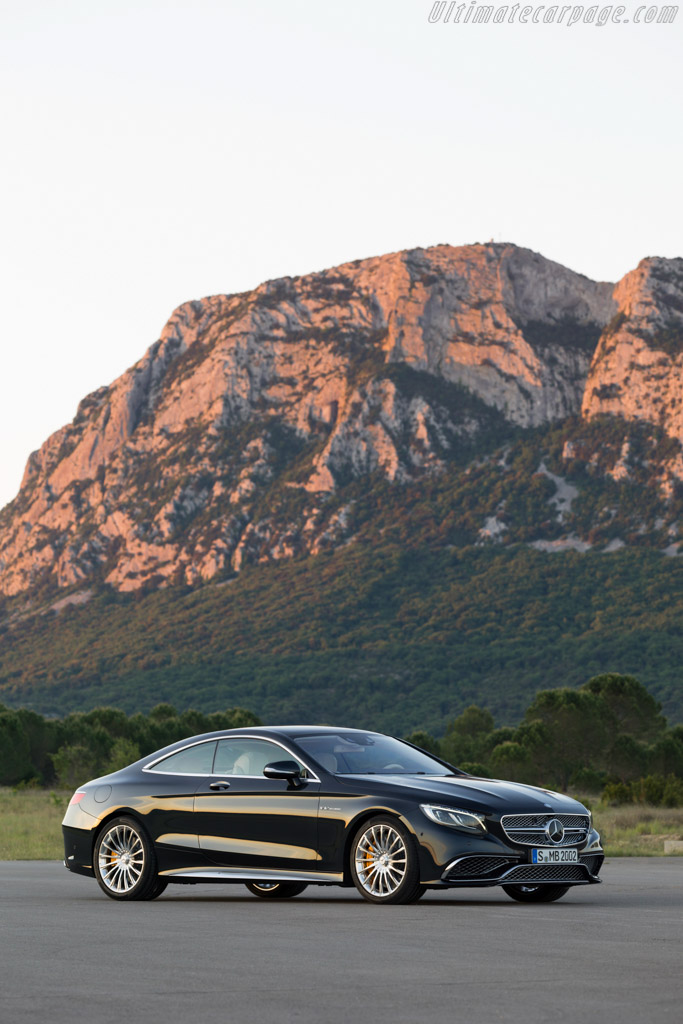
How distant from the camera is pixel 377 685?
136750 mm

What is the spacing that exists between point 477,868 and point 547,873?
76 centimetres

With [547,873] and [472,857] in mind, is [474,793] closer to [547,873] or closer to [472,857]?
[472,857]

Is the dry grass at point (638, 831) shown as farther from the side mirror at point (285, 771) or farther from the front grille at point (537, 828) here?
the side mirror at point (285, 771)

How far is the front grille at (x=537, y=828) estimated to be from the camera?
41.6 ft

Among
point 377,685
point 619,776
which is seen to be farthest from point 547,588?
point 619,776

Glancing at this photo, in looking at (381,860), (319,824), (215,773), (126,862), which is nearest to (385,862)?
(381,860)

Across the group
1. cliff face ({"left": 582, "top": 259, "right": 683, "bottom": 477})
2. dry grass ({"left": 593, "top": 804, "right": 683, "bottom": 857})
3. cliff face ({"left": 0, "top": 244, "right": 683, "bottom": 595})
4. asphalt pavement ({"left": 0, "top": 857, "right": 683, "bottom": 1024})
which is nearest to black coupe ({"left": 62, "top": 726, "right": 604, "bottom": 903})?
asphalt pavement ({"left": 0, "top": 857, "right": 683, "bottom": 1024})

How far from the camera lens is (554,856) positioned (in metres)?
12.9

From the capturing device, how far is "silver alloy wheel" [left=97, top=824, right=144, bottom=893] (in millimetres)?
13930

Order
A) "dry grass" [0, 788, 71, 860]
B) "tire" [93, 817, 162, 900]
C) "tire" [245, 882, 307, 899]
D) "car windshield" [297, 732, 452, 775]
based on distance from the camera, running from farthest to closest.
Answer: "dry grass" [0, 788, 71, 860]
"tire" [245, 882, 307, 899]
"tire" [93, 817, 162, 900]
"car windshield" [297, 732, 452, 775]

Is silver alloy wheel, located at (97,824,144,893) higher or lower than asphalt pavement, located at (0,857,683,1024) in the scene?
higher

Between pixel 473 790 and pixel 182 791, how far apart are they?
2.67m

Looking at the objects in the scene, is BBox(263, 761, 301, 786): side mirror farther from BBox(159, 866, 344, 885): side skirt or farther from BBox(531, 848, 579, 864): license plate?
BBox(531, 848, 579, 864): license plate

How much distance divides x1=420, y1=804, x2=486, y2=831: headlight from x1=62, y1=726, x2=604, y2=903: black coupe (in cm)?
1
